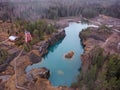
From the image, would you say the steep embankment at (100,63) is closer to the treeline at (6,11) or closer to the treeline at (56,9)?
the treeline at (56,9)

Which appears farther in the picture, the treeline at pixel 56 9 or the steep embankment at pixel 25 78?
the treeline at pixel 56 9

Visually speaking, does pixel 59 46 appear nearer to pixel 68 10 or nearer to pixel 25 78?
pixel 25 78

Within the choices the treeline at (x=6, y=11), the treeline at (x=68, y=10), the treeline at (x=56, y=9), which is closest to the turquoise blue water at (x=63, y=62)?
the treeline at (x=68, y=10)

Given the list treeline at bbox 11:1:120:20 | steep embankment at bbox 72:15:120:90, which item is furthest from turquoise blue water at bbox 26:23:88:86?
treeline at bbox 11:1:120:20

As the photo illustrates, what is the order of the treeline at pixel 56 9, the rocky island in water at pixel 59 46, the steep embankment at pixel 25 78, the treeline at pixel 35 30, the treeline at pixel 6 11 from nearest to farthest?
the steep embankment at pixel 25 78 < the rocky island in water at pixel 59 46 < the treeline at pixel 35 30 < the treeline at pixel 6 11 < the treeline at pixel 56 9

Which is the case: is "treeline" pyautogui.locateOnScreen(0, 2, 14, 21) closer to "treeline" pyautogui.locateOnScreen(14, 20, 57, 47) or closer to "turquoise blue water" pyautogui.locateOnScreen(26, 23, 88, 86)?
"treeline" pyautogui.locateOnScreen(14, 20, 57, 47)

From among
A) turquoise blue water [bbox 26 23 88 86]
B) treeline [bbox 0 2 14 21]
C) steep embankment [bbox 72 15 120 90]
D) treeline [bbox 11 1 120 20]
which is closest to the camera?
steep embankment [bbox 72 15 120 90]

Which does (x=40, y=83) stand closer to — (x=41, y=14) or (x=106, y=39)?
(x=106, y=39)

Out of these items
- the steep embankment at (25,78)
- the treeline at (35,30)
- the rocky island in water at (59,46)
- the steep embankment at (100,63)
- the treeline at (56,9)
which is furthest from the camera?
the treeline at (56,9)
